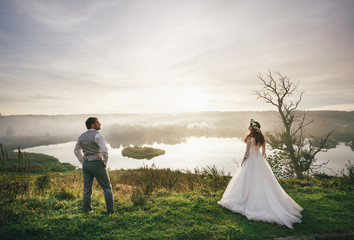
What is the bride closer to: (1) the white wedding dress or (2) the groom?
(1) the white wedding dress

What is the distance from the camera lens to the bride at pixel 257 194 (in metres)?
4.66

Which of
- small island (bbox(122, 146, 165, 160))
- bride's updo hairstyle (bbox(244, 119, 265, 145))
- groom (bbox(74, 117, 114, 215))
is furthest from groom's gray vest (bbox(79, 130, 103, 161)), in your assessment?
small island (bbox(122, 146, 165, 160))

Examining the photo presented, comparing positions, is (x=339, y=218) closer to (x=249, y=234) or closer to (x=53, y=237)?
(x=249, y=234)

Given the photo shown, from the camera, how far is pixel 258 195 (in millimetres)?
4965

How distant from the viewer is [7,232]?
3.79m

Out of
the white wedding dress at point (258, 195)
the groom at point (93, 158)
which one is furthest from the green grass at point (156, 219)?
the groom at point (93, 158)

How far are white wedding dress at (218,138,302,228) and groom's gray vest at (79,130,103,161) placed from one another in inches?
170

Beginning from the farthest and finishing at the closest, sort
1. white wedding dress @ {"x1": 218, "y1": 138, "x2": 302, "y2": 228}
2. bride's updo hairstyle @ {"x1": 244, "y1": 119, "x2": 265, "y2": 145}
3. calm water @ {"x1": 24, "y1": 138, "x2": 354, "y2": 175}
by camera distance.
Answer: calm water @ {"x1": 24, "y1": 138, "x2": 354, "y2": 175}
bride's updo hairstyle @ {"x1": 244, "y1": 119, "x2": 265, "y2": 145}
white wedding dress @ {"x1": 218, "y1": 138, "x2": 302, "y2": 228}

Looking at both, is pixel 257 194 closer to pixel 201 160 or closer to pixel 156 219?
pixel 156 219

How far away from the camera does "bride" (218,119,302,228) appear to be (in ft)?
15.3

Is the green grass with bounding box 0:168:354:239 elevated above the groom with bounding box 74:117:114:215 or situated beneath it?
situated beneath

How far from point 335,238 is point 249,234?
2094 millimetres

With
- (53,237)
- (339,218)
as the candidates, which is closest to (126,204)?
(53,237)

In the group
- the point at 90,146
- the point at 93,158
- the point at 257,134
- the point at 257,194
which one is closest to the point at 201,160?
the point at 257,134
